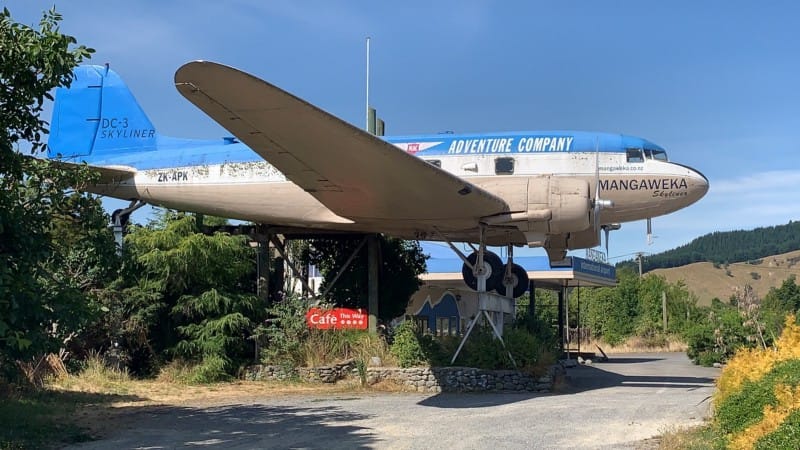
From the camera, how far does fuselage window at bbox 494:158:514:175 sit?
18141 millimetres

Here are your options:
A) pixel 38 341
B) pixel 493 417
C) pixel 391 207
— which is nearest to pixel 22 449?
pixel 38 341

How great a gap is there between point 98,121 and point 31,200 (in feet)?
41.3

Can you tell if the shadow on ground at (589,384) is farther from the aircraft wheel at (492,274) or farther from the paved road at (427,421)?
the aircraft wheel at (492,274)

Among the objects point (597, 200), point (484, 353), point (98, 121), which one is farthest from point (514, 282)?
point (98, 121)

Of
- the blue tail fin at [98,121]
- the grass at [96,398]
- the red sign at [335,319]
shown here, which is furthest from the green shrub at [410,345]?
the blue tail fin at [98,121]

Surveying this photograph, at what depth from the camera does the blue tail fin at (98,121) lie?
2220 cm

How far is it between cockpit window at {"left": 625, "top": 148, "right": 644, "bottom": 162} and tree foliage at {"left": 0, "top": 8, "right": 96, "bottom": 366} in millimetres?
12301

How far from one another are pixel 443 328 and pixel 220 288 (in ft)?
55.2

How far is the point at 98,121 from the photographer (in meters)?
22.5

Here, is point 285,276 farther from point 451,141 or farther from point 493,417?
point 493,417

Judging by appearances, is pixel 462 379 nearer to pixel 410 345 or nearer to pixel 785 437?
pixel 410 345

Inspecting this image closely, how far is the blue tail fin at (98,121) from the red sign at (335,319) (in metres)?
6.87

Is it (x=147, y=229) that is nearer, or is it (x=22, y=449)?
(x=22, y=449)

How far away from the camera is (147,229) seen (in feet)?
70.6
